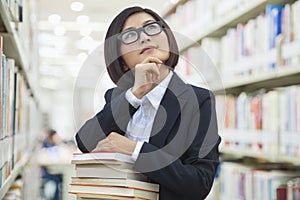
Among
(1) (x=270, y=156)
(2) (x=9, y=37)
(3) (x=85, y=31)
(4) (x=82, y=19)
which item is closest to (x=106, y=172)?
(2) (x=9, y=37)

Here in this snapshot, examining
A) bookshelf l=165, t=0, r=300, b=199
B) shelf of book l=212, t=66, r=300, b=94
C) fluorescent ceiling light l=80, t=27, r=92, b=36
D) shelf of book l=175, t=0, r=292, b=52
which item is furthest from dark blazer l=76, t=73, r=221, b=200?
fluorescent ceiling light l=80, t=27, r=92, b=36

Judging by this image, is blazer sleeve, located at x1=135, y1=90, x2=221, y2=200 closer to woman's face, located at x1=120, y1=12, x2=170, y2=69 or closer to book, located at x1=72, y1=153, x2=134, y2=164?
book, located at x1=72, y1=153, x2=134, y2=164

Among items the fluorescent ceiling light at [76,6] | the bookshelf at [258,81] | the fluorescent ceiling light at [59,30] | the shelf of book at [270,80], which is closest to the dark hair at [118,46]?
the bookshelf at [258,81]

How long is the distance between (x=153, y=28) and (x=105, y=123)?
25cm

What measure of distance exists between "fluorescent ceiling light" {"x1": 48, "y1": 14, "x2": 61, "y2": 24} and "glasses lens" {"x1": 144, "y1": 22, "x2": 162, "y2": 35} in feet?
25.7

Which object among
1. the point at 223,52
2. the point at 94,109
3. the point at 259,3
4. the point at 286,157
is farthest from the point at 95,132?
the point at 223,52

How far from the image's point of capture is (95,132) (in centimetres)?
113

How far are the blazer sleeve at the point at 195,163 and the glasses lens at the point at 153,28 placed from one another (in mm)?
181

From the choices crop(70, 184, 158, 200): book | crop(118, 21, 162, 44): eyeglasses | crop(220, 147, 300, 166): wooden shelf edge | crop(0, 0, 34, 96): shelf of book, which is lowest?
crop(220, 147, 300, 166): wooden shelf edge

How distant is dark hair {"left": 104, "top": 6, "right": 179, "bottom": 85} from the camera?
112 cm

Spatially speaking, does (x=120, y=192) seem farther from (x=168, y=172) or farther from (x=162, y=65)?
(x=162, y=65)

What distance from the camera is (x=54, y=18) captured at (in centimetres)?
884

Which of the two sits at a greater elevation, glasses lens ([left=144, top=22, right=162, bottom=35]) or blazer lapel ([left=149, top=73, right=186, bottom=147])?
glasses lens ([left=144, top=22, right=162, bottom=35])

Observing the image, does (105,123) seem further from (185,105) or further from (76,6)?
(76,6)
